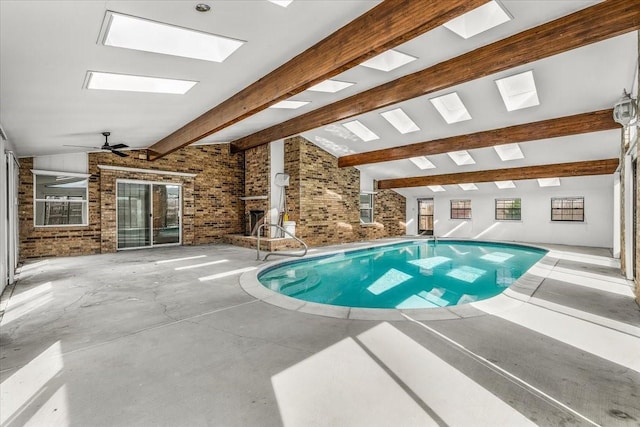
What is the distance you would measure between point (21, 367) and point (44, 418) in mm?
874

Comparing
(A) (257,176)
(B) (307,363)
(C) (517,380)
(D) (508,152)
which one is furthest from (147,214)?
(D) (508,152)

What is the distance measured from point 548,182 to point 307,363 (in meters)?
12.0

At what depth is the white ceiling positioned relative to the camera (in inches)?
97.9

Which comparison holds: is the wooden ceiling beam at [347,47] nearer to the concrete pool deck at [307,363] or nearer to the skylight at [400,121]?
the concrete pool deck at [307,363]

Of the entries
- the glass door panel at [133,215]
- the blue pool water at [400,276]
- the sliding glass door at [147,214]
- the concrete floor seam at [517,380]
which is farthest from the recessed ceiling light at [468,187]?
the glass door panel at [133,215]

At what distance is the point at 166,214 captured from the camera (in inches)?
370

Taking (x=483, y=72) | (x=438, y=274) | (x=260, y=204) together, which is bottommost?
(x=438, y=274)

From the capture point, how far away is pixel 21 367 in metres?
2.26

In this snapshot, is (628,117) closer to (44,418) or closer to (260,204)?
(44,418)

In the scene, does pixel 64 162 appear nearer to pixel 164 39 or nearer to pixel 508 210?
pixel 164 39

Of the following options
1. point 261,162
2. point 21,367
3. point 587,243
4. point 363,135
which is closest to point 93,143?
point 261,162

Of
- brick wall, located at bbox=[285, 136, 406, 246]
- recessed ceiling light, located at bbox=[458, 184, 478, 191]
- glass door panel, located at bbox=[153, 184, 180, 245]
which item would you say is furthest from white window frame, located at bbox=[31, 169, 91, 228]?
recessed ceiling light, located at bbox=[458, 184, 478, 191]

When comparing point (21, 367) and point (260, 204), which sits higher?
point (260, 204)

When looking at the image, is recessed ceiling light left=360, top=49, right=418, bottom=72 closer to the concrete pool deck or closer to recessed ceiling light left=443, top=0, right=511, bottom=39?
recessed ceiling light left=443, top=0, right=511, bottom=39
